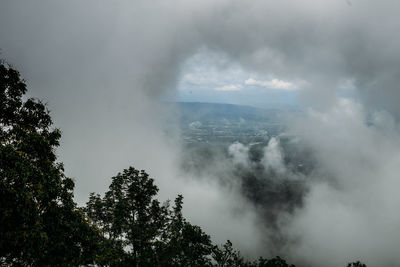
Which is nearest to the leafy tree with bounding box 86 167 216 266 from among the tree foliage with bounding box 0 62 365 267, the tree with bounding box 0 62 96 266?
the tree foliage with bounding box 0 62 365 267

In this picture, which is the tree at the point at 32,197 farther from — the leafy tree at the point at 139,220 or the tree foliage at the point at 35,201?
the leafy tree at the point at 139,220

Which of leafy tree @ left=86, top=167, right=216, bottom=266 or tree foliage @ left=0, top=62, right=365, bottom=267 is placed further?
leafy tree @ left=86, top=167, right=216, bottom=266

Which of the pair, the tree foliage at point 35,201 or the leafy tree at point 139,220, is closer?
the tree foliage at point 35,201

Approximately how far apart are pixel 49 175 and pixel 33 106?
804 centimetres

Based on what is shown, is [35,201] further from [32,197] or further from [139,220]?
[139,220]

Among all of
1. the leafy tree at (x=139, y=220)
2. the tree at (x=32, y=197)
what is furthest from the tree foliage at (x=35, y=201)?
the leafy tree at (x=139, y=220)

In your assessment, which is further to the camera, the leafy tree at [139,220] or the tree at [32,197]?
the leafy tree at [139,220]

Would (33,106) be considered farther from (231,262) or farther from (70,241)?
(231,262)

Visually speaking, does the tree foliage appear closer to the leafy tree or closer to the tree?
the tree

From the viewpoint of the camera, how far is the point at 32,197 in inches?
567

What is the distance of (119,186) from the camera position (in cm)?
3534

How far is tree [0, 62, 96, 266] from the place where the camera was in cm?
1394

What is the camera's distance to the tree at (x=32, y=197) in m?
13.9

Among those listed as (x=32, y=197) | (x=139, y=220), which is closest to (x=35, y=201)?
(x=32, y=197)
